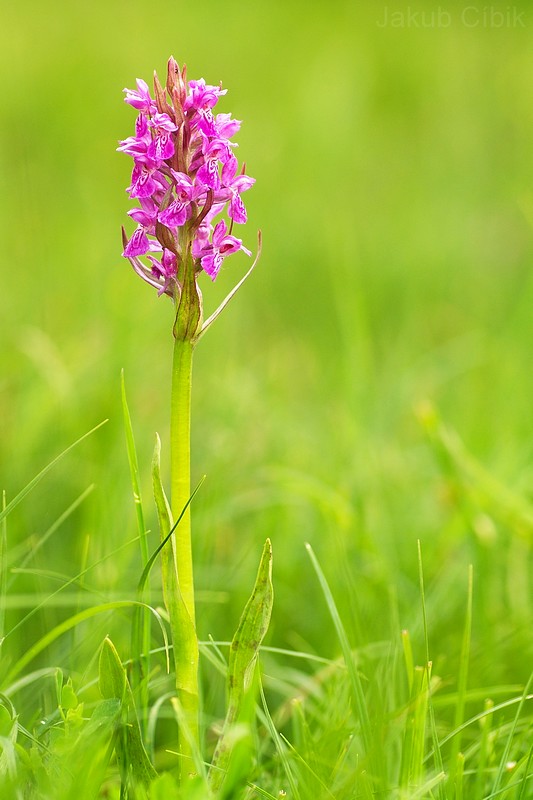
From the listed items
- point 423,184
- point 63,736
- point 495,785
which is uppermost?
point 423,184

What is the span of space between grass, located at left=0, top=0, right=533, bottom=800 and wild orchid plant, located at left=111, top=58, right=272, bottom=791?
0.25 ft

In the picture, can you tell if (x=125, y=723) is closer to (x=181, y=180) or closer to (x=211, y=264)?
(x=211, y=264)

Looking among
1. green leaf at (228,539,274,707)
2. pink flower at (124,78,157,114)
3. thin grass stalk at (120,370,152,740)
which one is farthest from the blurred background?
pink flower at (124,78,157,114)

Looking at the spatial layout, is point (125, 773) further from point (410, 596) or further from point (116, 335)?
point (116, 335)

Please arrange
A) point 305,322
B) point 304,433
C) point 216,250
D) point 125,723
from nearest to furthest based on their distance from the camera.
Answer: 1. point 125,723
2. point 216,250
3. point 304,433
4. point 305,322

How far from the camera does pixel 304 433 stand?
152 inches

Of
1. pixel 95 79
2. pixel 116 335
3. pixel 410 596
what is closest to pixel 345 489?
pixel 410 596

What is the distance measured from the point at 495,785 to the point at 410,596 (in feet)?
3.56

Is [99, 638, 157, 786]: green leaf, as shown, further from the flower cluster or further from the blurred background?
the flower cluster

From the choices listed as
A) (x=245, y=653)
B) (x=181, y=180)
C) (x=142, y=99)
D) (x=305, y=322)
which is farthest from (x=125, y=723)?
(x=305, y=322)

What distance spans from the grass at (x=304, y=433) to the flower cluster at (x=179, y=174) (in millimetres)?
299

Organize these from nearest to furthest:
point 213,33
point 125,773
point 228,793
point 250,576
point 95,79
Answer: point 228,793 < point 125,773 < point 250,576 < point 95,79 < point 213,33

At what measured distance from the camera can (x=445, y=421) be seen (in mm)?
4152

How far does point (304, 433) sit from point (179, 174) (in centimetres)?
240
